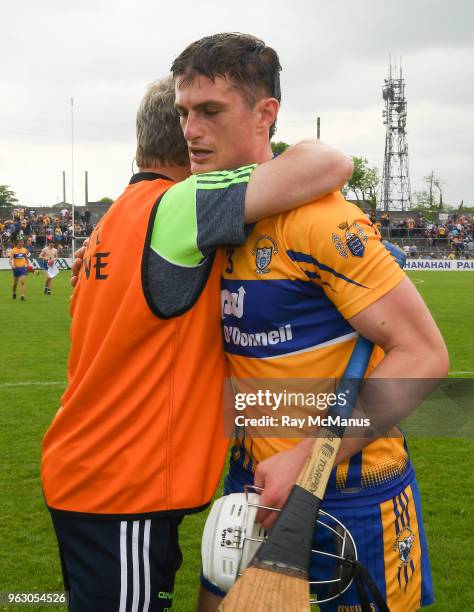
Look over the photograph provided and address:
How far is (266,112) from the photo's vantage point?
2.33 metres

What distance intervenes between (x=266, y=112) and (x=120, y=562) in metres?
1.50

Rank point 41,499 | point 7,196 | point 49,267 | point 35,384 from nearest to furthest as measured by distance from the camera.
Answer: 1. point 41,499
2. point 35,384
3. point 49,267
4. point 7,196

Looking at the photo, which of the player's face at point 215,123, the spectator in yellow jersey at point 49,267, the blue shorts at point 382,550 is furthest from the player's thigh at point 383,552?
the spectator in yellow jersey at point 49,267

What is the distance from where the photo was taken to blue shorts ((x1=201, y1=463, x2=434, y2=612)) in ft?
7.08

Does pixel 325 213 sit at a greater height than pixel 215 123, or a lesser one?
lesser

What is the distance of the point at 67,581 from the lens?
2416mm

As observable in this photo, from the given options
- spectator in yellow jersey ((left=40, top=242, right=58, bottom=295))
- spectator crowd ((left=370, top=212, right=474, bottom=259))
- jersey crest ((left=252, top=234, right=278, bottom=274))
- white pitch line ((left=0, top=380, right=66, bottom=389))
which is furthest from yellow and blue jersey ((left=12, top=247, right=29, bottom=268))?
spectator crowd ((left=370, top=212, right=474, bottom=259))

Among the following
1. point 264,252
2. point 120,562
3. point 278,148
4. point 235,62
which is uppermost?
point 278,148

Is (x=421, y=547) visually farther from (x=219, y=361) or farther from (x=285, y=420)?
(x=219, y=361)

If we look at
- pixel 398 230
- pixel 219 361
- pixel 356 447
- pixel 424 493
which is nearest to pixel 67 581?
pixel 219 361

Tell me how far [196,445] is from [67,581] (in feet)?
2.27

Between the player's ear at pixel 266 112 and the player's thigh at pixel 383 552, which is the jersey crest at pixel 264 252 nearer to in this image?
the player's ear at pixel 266 112

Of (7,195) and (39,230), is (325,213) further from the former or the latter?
(7,195)

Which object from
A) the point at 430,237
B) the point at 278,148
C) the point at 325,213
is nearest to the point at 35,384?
the point at 325,213
